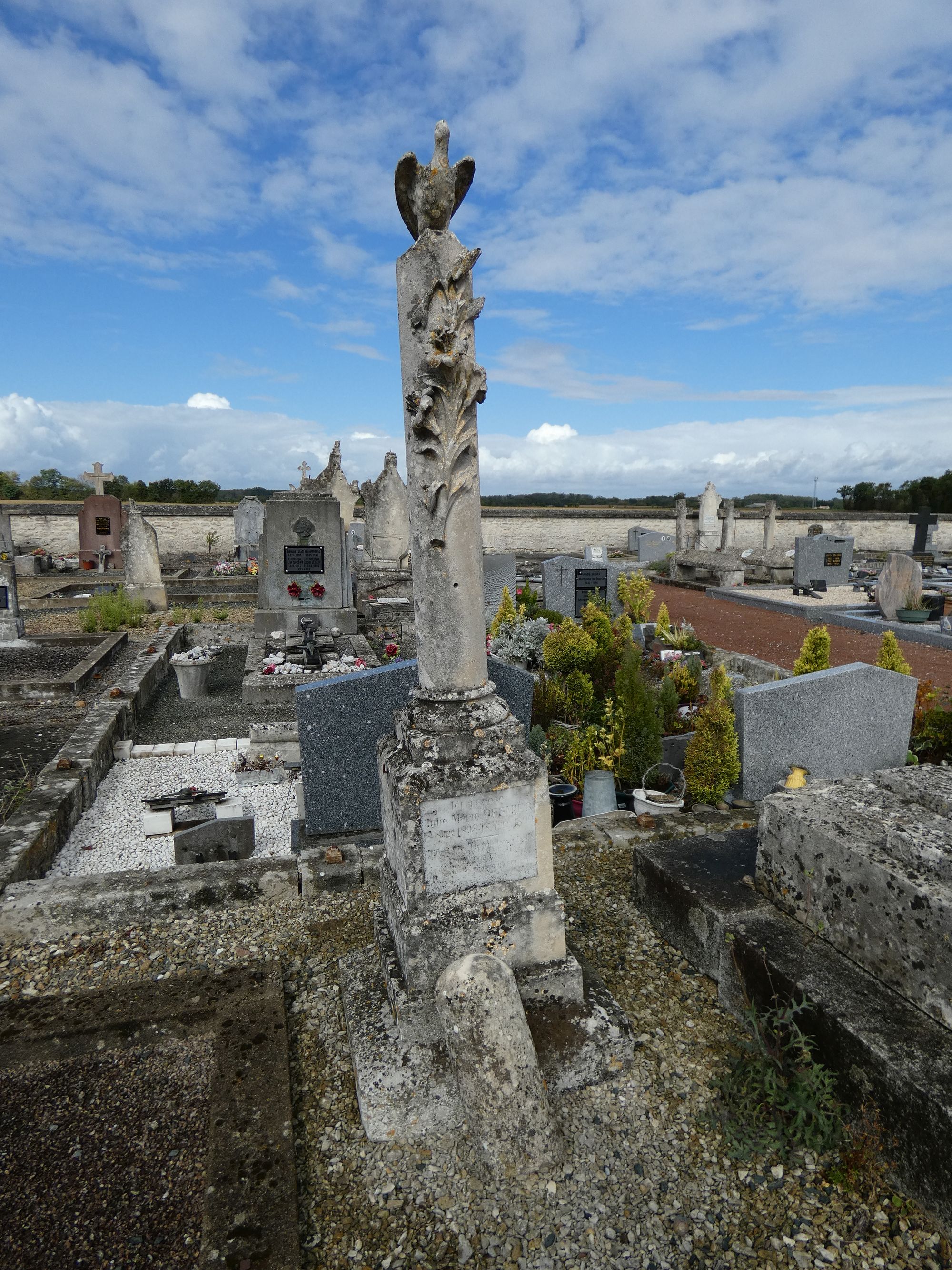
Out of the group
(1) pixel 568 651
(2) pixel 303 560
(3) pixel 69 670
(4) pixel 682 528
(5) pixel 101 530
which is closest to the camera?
(1) pixel 568 651

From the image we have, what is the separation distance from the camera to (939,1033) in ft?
7.31

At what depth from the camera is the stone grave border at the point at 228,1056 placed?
1937mm

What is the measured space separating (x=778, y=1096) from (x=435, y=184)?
3308 millimetres

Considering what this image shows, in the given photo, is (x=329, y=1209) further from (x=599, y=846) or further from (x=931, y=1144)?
(x=599, y=846)

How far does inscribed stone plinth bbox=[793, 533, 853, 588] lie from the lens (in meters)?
17.8

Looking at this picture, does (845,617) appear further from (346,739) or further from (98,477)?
(98,477)

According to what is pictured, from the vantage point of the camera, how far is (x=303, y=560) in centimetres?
1117

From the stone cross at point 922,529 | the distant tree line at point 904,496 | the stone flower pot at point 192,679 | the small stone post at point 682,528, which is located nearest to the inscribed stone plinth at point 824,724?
the stone flower pot at point 192,679

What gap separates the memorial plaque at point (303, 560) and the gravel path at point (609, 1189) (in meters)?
8.55

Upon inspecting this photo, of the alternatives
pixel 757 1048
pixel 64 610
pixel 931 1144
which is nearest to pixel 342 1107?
pixel 757 1048

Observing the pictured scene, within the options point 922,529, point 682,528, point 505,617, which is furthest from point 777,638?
point 922,529

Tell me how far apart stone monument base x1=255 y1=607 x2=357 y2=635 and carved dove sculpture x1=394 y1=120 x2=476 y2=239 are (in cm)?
868

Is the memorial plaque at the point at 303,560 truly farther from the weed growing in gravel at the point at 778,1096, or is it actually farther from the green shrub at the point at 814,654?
the weed growing in gravel at the point at 778,1096

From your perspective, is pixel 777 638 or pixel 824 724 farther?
pixel 777 638
